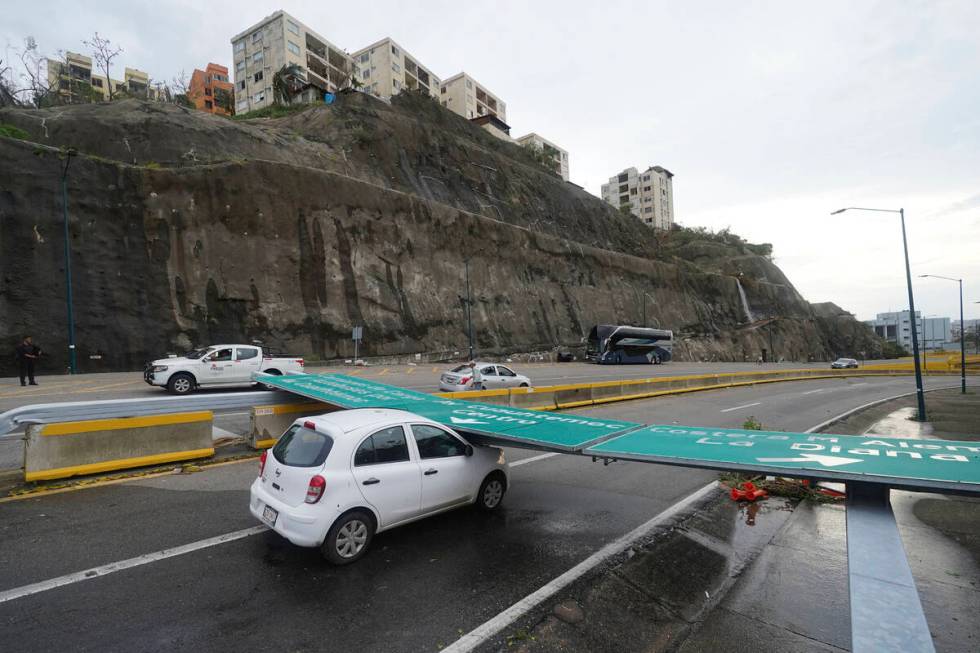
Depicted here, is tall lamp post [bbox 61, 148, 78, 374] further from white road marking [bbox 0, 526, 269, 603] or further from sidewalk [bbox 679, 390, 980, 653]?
sidewalk [bbox 679, 390, 980, 653]

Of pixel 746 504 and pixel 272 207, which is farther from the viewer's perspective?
pixel 272 207

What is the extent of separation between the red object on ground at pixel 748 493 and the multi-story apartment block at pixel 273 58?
73359 millimetres

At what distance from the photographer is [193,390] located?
55.6 feet

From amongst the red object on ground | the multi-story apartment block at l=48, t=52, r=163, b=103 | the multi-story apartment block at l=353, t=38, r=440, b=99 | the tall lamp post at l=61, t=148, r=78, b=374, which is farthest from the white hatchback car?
the multi-story apartment block at l=353, t=38, r=440, b=99

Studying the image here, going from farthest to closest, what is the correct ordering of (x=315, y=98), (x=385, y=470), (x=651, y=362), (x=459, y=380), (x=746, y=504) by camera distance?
1. (x=315, y=98)
2. (x=651, y=362)
3. (x=459, y=380)
4. (x=746, y=504)
5. (x=385, y=470)

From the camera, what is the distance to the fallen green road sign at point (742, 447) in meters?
3.95

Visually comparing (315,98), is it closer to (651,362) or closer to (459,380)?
(651,362)

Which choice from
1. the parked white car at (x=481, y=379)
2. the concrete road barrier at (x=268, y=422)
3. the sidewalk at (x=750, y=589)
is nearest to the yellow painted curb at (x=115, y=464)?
the concrete road barrier at (x=268, y=422)

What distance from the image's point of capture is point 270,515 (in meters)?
5.06

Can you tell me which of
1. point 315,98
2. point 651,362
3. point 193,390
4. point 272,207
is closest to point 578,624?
point 193,390

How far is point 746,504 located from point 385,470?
5.78 m

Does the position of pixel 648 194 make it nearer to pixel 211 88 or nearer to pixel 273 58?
pixel 273 58

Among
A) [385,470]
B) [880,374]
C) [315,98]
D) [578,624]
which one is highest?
[315,98]

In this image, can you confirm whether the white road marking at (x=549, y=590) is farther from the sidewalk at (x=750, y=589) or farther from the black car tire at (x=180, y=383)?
the black car tire at (x=180, y=383)
